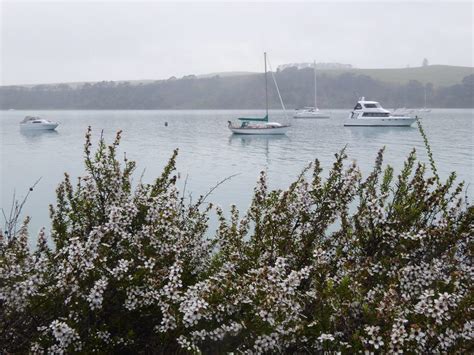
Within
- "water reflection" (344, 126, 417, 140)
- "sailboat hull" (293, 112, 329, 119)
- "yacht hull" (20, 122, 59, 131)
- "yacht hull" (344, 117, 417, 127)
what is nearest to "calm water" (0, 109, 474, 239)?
"water reflection" (344, 126, 417, 140)

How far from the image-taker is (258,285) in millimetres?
4602

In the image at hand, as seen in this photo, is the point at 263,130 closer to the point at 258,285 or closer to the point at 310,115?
the point at 310,115

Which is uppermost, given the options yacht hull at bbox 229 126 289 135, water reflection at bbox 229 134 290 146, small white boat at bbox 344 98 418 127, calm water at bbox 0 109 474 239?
small white boat at bbox 344 98 418 127

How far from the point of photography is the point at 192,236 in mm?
7254

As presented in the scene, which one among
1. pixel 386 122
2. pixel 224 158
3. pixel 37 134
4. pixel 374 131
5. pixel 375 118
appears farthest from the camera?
pixel 375 118

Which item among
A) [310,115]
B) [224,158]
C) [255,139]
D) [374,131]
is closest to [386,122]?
[374,131]

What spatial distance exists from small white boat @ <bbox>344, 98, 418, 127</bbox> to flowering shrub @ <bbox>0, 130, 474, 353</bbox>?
231ft

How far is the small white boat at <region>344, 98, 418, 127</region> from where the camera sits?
72.9 metres

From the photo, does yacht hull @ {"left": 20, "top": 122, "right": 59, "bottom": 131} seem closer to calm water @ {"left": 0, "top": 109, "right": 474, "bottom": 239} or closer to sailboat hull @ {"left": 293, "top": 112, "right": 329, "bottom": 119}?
calm water @ {"left": 0, "top": 109, "right": 474, "bottom": 239}

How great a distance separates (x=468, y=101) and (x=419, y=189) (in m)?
205

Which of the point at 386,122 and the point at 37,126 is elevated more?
the point at 37,126

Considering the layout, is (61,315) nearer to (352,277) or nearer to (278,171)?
(352,277)

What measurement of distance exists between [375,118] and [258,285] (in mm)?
73831

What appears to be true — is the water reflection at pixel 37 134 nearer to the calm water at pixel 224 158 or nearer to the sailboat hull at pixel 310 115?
the calm water at pixel 224 158
